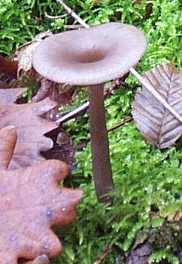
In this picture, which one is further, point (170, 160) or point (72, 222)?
point (170, 160)

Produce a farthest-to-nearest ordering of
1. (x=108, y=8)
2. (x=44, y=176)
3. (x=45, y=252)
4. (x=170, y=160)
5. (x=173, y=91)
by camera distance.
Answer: (x=108, y=8) < (x=173, y=91) < (x=170, y=160) < (x=44, y=176) < (x=45, y=252)

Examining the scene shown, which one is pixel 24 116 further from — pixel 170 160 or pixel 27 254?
pixel 27 254

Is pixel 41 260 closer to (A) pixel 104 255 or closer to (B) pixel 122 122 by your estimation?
(A) pixel 104 255

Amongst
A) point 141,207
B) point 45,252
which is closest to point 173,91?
point 141,207

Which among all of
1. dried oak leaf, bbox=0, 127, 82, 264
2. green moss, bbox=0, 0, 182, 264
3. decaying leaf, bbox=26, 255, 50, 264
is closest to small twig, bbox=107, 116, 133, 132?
Answer: green moss, bbox=0, 0, 182, 264

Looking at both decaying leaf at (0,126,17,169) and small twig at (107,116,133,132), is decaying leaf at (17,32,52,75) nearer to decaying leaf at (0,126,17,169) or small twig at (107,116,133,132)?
small twig at (107,116,133,132)

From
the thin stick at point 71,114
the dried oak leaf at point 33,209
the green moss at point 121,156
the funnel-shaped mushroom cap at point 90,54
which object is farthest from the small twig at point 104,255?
the thin stick at point 71,114
